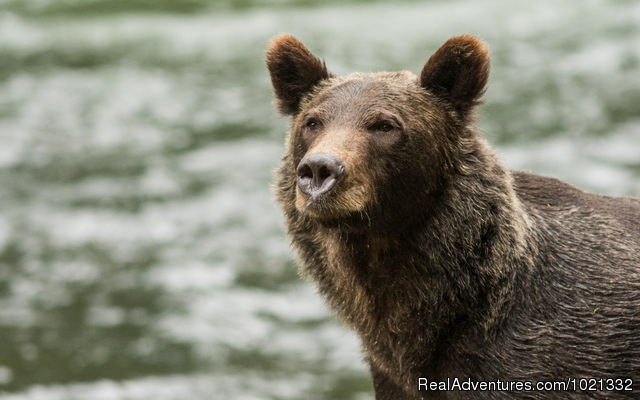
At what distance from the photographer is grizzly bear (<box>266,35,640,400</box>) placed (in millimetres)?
6305

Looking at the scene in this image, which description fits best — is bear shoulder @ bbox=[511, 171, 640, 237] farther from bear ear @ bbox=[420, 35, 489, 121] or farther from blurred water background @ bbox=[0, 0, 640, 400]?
blurred water background @ bbox=[0, 0, 640, 400]

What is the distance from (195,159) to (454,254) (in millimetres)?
14328

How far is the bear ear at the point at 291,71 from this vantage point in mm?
7250

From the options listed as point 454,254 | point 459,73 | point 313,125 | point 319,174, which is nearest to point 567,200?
point 454,254

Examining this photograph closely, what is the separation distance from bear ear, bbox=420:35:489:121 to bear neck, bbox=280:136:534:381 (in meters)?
0.39

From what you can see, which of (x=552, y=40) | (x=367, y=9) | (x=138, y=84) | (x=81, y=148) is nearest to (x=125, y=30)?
(x=138, y=84)

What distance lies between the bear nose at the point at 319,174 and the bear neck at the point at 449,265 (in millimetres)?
622

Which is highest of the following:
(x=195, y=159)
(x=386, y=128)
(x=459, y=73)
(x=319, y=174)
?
(x=459, y=73)

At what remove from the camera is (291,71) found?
736 centimetres

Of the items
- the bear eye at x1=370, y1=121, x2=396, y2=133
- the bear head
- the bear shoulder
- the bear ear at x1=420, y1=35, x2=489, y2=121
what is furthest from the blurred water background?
the bear eye at x1=370, y1=121, x2=396, y2=133

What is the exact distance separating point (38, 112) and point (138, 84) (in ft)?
9.06

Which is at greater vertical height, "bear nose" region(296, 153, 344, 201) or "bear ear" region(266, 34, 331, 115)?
"bear ear" region(266, 34, 331, 115)

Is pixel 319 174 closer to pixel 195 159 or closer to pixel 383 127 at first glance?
pixel 383 127

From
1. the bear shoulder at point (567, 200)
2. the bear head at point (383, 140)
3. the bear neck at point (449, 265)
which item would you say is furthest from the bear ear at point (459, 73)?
the bear shoulder at point (567, 200)
